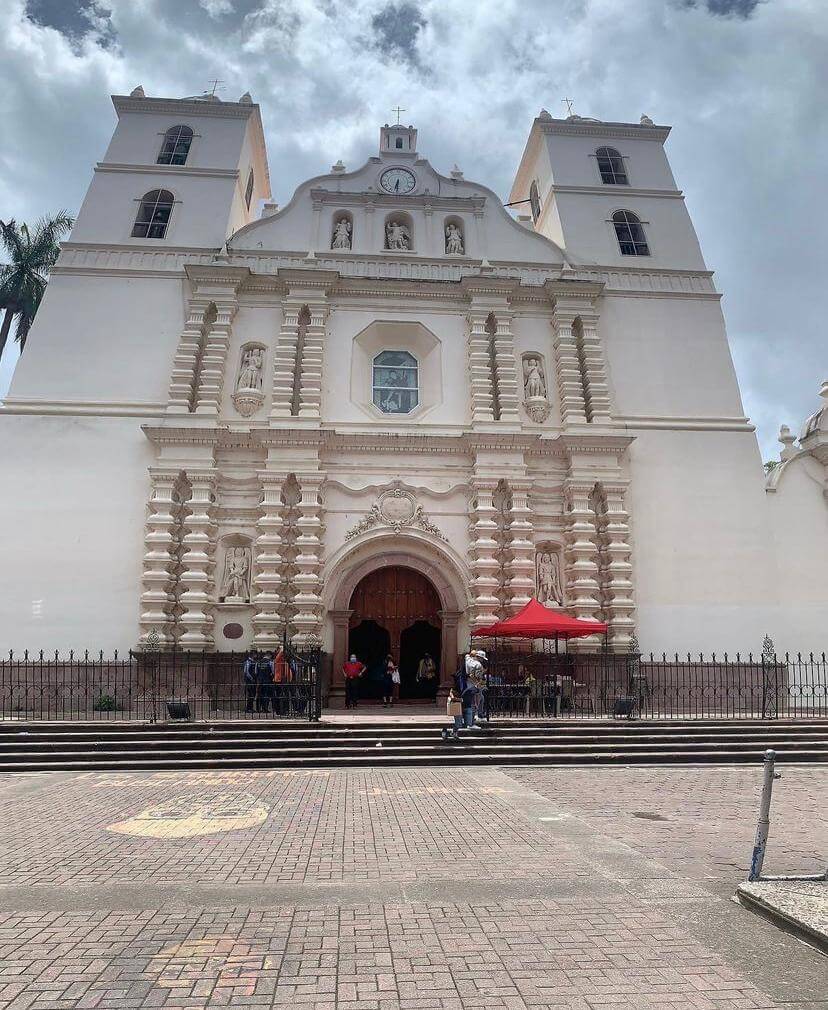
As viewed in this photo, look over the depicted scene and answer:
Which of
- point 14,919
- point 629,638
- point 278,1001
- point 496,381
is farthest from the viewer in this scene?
point 496,381

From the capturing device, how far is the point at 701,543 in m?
19.3

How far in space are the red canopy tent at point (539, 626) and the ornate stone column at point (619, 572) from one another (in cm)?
191

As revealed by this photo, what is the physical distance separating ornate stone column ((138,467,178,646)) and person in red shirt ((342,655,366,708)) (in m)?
4.49

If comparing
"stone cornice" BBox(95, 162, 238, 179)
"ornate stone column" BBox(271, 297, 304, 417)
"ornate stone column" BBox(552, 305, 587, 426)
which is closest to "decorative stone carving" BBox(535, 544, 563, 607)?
"ornate stone column" BBox(552, 305, 587, 426)

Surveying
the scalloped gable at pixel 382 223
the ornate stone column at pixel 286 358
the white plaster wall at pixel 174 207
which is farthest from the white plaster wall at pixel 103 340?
the scalloped gable at pixel 382 223

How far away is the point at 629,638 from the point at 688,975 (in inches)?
587

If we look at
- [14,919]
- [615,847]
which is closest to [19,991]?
[14,919]

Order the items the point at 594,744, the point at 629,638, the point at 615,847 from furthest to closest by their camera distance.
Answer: the point at 629,638 < the point at 594,744 < the point at 615,847

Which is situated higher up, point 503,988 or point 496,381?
point 496,381

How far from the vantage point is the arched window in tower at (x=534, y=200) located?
26.4 m

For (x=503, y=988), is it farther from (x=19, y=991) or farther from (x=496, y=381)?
(x=496, y=381)

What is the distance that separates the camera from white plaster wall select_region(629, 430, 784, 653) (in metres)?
18.6

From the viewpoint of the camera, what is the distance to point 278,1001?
3.60m

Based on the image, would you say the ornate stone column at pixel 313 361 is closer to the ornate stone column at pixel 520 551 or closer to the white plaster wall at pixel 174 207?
the white plaster wall at pixel 174 207
